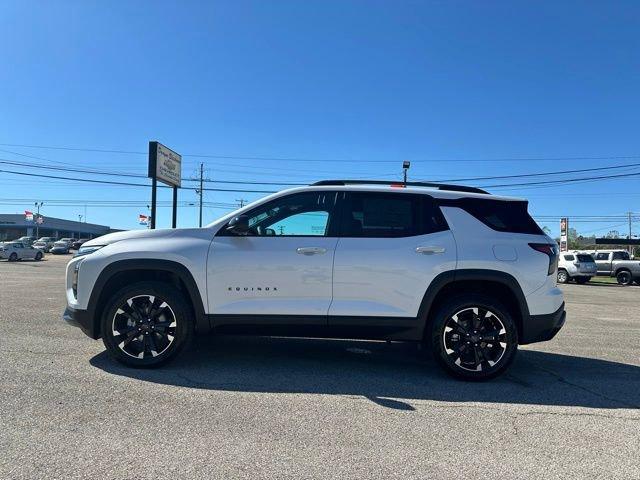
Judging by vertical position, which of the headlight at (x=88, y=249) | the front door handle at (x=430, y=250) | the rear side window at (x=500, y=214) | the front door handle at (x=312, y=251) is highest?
the rear side window at (x=500, y=214)

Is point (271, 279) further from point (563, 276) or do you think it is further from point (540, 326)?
point (563, 276)

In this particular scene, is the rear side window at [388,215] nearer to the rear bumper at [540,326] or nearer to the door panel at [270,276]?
the door panel at [270,276]

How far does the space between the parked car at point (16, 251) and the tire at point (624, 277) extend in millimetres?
41691

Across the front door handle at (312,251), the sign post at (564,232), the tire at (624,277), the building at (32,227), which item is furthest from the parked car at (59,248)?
the front door handle at (312,251)

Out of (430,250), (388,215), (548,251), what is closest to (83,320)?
(388,215)

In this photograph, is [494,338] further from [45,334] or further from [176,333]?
[45,334]

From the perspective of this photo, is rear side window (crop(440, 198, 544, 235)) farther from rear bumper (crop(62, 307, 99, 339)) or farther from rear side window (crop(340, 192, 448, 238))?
rear bumper (crop(62, 307, 99, 339))

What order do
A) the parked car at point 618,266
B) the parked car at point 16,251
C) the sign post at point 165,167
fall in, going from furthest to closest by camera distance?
the parked car at point 16,251 < the parked car at point 618,266 < the sign post at point 165,167

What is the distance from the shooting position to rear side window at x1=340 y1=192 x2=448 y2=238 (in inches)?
209

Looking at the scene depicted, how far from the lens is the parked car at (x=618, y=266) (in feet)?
96.1

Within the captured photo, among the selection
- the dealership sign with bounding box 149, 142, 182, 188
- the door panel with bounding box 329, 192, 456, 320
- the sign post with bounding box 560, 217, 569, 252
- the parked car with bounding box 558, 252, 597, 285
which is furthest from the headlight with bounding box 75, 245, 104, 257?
the sign post with bounding box 560, 217, 569, 252

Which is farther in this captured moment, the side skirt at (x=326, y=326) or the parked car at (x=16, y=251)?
the parked car at (x=16, y=251)

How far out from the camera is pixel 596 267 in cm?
2997

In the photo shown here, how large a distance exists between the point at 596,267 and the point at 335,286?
29472mm
